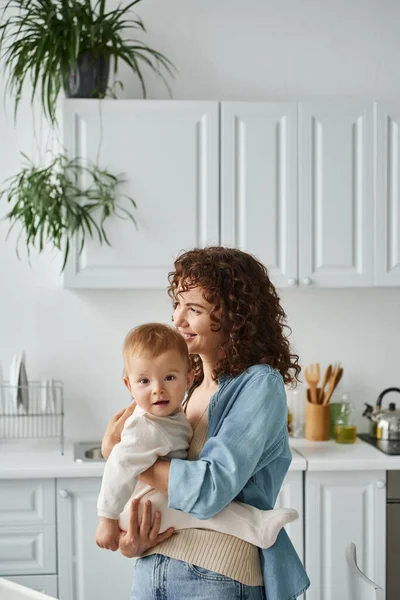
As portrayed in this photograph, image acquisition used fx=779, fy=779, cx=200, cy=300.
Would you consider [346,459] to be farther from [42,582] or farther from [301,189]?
[42,582]

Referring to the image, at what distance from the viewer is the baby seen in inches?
58.1

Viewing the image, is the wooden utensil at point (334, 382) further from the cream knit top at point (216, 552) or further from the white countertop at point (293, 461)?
the cream knit top at point (216, 552)

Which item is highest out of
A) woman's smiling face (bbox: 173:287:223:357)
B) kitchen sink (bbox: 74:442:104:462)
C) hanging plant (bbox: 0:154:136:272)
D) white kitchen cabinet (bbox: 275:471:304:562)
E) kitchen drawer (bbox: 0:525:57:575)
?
hanging plant (bbox: 0:154:136:272)

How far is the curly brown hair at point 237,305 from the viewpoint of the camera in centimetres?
154

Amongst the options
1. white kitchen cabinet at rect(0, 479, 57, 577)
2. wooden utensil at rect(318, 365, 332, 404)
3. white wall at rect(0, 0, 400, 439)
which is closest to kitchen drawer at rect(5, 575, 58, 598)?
white kitchen cabinet at rect(0, 479, 57, 577)

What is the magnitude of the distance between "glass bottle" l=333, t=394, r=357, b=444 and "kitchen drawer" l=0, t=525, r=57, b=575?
1.17 m

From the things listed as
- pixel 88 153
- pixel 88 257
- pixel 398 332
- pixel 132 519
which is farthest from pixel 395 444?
pixel 132 519

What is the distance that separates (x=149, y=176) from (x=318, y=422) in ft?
3.93

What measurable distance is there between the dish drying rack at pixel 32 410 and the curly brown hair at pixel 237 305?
158 cm

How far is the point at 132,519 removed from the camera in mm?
1489

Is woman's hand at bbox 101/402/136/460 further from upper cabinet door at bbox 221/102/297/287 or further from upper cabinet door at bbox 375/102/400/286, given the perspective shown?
upper cabinet door at bbox 375/102/400/286

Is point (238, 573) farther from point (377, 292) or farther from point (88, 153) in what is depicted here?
point (377, 292)

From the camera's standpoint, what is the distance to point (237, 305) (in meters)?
1.54

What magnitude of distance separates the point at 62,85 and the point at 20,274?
80 cm
